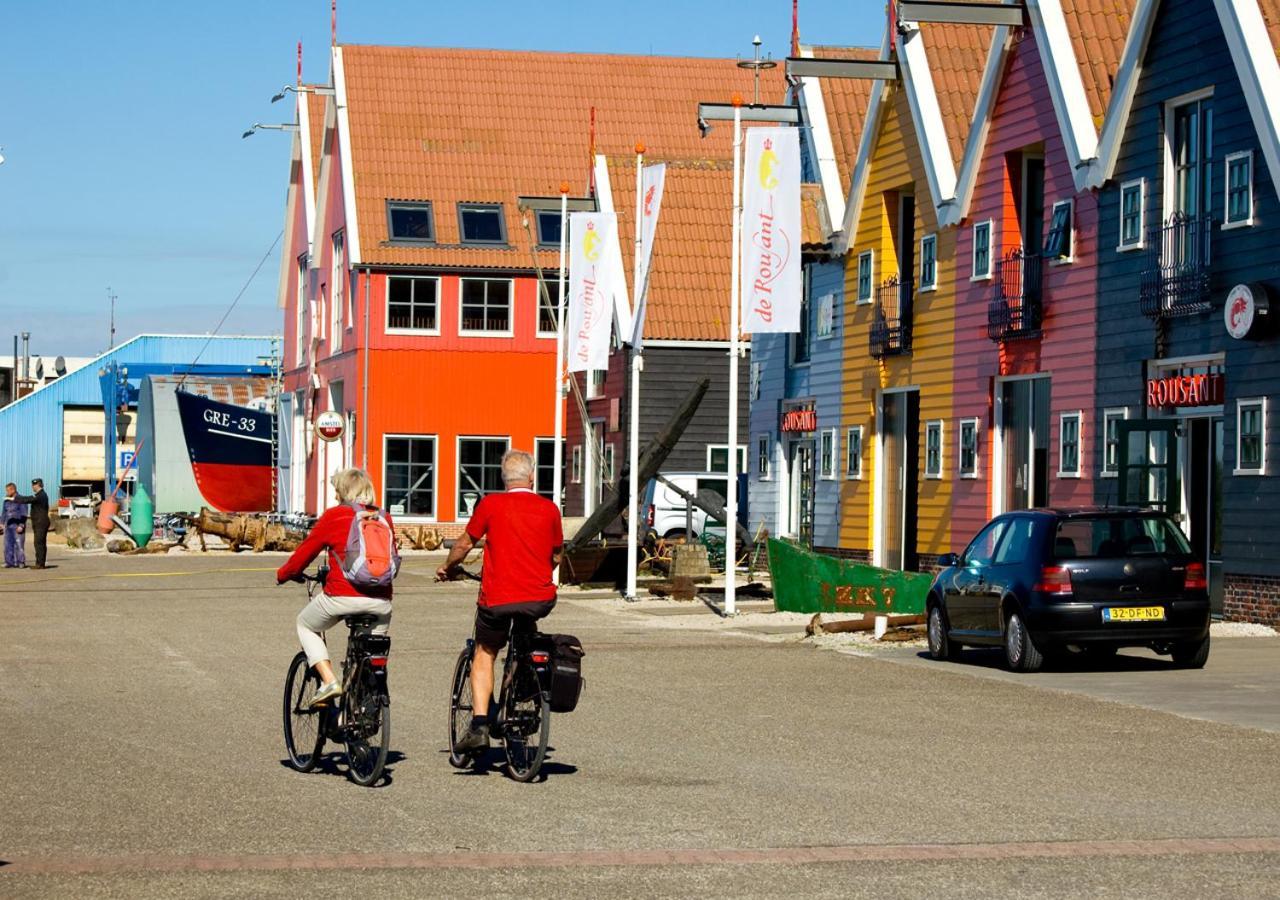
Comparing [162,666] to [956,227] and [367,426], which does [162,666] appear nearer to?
[956,227]

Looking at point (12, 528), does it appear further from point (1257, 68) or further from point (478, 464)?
point (1257, 68)

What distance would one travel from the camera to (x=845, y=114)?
38562 mm

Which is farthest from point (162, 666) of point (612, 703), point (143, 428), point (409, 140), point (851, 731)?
point (143, 428)

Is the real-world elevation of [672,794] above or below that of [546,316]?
below

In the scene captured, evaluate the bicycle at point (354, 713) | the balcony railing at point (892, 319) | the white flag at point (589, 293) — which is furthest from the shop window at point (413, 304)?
the bicycle at point (354, 713)

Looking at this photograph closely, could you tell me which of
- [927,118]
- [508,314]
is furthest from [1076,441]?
[508,314]

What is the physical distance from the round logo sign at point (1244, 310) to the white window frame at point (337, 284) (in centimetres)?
3759

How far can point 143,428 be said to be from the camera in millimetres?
65938

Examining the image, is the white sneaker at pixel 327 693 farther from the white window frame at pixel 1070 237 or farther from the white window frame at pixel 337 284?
the white window frame at pixel 337 284

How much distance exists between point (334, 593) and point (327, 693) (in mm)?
550

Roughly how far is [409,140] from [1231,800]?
4893cm

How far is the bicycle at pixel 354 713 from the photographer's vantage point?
1167 cm

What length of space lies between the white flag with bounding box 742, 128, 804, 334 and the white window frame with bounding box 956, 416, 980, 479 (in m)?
5.18

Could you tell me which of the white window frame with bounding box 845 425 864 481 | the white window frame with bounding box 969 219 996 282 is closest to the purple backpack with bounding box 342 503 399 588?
the white window frame with bounding box 969 219 996 282
